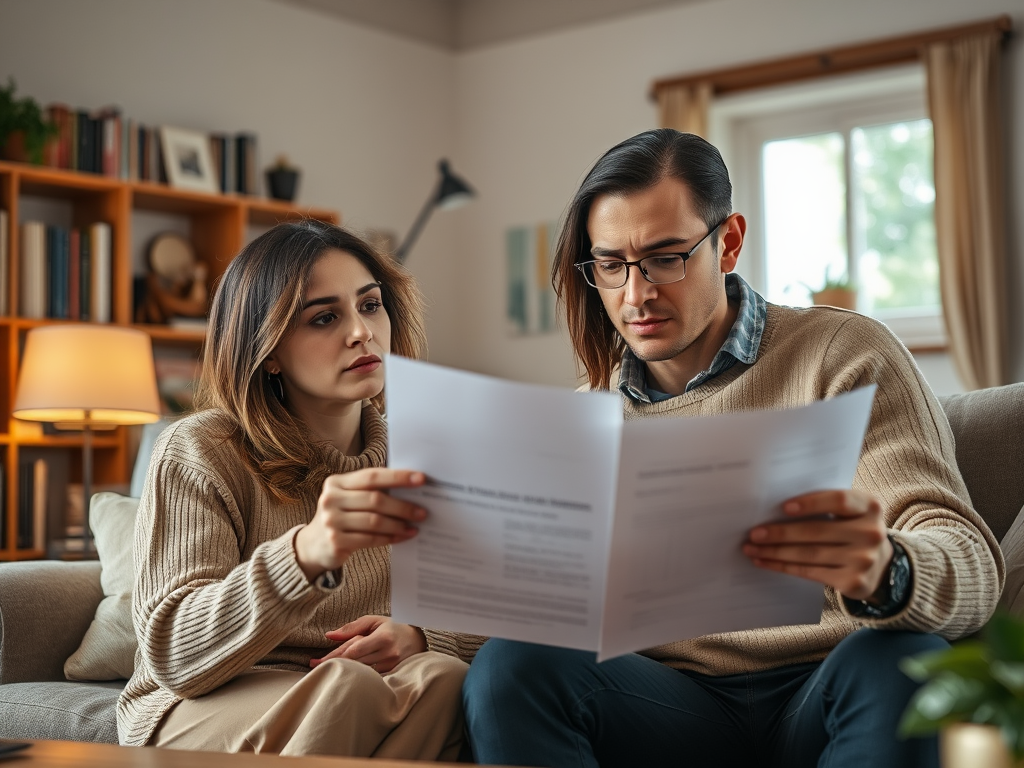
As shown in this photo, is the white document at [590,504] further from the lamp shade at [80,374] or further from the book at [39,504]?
the book at [39,504]

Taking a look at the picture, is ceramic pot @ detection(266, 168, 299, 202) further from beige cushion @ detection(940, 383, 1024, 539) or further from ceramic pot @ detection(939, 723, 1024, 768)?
ceramic pot @ detection(939, 723, 1024, 768)

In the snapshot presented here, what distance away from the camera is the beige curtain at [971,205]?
13.9 feet

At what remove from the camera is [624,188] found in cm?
174

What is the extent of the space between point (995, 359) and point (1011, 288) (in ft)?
0.99

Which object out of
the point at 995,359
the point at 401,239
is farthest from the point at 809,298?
the point at 401,239

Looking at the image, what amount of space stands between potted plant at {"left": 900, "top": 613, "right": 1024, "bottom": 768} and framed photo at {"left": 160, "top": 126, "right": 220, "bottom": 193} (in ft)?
13.4

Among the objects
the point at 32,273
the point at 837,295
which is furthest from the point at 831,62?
the point at 32,273

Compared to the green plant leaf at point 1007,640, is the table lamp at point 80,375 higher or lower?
higher

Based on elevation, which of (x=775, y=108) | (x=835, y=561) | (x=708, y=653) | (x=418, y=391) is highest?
(x=775, y=108)

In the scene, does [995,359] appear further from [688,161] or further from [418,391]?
[418,391]

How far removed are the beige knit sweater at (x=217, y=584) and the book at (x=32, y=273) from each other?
2526mm

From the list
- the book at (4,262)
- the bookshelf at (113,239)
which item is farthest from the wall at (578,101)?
the book at (4,262)

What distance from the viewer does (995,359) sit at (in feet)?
13.7

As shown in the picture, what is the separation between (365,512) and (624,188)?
755 mm
